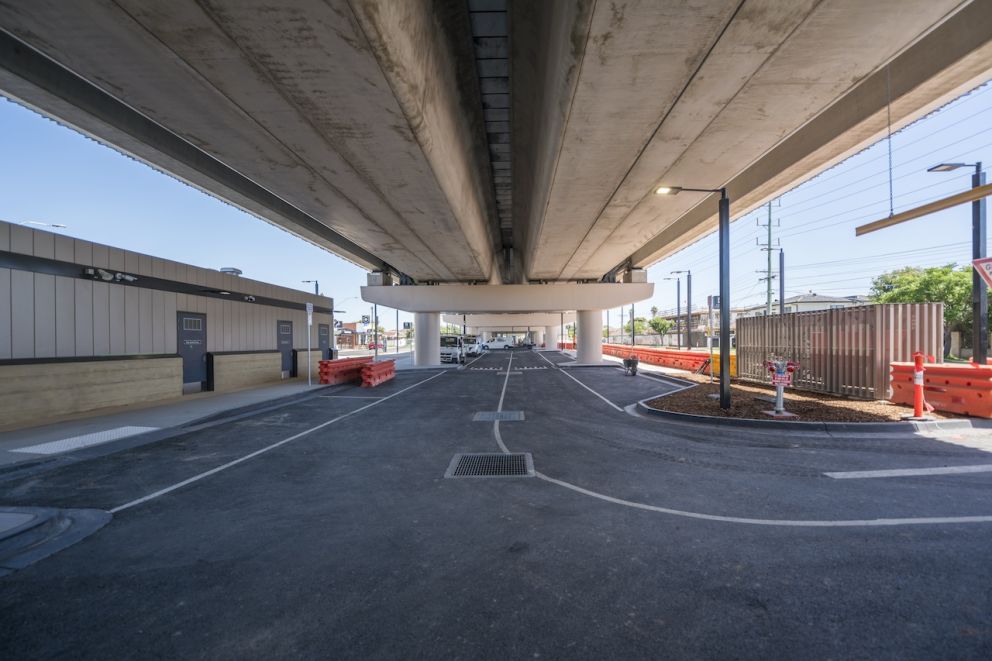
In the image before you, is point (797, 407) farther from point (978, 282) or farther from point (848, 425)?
→ point (978, 282)

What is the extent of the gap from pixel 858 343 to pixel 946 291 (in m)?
30.8

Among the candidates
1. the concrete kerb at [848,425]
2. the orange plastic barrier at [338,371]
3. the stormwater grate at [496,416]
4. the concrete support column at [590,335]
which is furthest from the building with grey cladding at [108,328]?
the concrete support column at [590,335]

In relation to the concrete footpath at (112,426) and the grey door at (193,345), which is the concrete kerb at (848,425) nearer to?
the concrete footpath at (112,426)

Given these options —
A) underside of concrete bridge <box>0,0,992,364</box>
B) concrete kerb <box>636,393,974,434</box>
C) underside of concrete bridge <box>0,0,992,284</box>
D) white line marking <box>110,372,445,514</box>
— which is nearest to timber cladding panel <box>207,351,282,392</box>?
underside of concrete bridge <box>0,0,992,364</box>

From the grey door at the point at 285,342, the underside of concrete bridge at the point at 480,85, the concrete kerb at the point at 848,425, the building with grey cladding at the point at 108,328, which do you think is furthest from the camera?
the grey door at the point at 285,342

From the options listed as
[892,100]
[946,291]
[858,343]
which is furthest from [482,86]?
[946,291]

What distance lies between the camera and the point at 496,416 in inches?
423

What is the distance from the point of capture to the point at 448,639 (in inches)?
106

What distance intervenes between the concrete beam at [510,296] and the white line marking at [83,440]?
19.2m

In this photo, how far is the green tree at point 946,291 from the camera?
30.2m

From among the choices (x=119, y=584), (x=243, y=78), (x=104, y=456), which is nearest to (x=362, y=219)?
(x=243, y=78)

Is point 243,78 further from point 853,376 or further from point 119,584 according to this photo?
point 853,376

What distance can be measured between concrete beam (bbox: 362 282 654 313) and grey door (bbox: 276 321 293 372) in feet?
22.1

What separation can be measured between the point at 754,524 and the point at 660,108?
6921 mm
